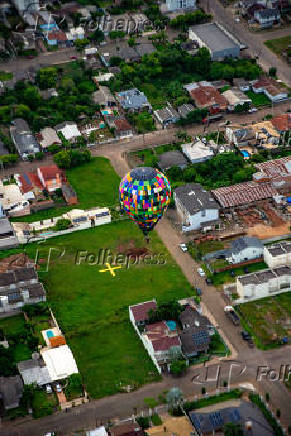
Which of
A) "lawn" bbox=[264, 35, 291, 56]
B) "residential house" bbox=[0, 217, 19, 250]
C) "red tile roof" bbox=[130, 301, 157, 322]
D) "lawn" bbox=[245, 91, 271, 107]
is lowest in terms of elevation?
"red tile roof" bbox=[130, 301, 157, 322]

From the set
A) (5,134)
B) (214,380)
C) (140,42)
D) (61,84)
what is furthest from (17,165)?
(214,380)

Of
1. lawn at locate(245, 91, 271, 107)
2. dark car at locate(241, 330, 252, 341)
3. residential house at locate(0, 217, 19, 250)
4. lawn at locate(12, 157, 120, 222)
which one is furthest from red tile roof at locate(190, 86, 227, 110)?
dark car at locate(241, 330, 252, 341)

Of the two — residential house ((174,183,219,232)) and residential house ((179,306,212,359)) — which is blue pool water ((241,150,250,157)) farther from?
residential house ((179,306,212,359))

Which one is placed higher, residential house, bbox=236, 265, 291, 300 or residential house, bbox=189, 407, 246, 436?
residential house, bbox=236, 265, 291, 300

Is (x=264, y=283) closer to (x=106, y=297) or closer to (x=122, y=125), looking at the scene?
(x=106, y=297)

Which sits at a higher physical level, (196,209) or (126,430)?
(196,209)

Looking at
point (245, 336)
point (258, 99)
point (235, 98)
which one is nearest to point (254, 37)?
point (258, 99)
